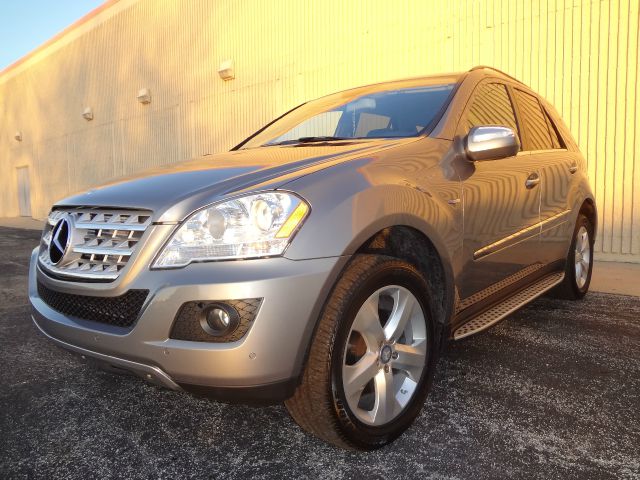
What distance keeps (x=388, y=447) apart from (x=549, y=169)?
2.31 meters

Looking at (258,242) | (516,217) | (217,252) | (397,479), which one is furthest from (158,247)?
(516,217)

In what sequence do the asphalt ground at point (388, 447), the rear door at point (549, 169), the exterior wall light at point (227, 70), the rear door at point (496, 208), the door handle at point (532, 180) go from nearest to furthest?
the asphalt ground at point (388, 447) < the rear door at point (496, 208) < the door handle at point (532, 180) < the rear door at point (549, 169) < the exterior wall light at point (227, 70)

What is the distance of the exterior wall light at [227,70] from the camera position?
35.9 feet

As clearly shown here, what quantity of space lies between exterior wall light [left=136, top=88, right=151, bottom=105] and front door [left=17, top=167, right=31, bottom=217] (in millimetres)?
11893

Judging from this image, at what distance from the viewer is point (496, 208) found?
108 inches

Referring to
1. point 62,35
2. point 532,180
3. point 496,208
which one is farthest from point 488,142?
point 62,35

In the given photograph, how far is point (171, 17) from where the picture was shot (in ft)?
43.0

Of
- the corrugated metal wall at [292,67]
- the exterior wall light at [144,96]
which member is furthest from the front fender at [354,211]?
the exterior wall light at [144,96]

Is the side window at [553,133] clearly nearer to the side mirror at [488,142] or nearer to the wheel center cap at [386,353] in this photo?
the side mirror at [488,142]

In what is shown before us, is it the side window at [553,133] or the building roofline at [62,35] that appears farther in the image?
the building roofline at [62,35]

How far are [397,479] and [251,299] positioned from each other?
84 centimetres

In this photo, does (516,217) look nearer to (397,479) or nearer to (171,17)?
(397,479)

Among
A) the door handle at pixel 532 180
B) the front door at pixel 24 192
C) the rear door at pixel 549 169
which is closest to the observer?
the door handle at pixel 532 180

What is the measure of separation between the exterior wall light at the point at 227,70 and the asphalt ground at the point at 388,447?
885 cm
